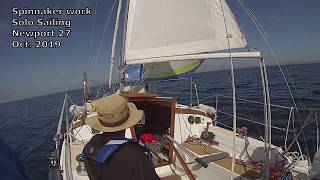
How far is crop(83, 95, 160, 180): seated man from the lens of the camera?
2711 millimetres

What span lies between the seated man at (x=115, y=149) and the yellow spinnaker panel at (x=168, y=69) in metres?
6.63

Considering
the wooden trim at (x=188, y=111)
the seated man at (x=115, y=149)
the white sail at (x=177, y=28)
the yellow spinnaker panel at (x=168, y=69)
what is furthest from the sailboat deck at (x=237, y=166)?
the yellow spinnaker panel at (x=168, y=69)

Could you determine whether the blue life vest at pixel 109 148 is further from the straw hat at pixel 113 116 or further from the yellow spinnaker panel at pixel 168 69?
the yellow spinnaker panel at pixel 168 69

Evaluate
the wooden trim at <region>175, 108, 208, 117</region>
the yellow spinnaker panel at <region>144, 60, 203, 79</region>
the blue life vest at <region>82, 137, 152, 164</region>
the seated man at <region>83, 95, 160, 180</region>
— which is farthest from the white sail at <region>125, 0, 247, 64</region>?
the blue life vest at <region>82, 137, 152, 164</region>

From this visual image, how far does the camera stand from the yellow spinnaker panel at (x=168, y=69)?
9.73 metres

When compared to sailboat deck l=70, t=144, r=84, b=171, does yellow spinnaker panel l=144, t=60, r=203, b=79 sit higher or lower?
higher

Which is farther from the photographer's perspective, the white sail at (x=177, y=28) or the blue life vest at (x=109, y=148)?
the white sail at (x=177, y=28)

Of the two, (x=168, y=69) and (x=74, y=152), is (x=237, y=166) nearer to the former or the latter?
(x=74, y=152)

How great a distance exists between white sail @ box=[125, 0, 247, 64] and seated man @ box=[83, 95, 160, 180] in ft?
12.9

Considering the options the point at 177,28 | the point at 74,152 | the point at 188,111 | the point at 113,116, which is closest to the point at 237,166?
the point at 188,111

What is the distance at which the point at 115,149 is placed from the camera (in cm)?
271

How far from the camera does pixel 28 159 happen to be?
1469 cm

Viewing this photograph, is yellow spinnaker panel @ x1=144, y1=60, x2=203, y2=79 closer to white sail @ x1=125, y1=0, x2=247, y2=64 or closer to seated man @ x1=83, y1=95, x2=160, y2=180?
white sail @ x1=125, y1=0, x2=247, y2=64

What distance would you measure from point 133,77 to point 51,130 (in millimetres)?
14111
